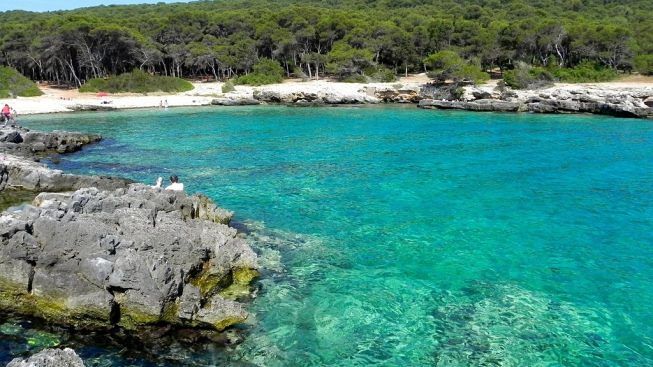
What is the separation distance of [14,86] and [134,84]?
15.8 metres

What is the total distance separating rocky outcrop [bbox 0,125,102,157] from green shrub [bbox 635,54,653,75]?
73357 millimetres

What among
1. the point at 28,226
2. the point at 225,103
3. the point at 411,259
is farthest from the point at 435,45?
the point at 28,226

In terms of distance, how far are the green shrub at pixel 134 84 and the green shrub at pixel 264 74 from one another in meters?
10.6

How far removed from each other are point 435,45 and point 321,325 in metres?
84.5

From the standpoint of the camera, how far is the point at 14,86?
6881 cm

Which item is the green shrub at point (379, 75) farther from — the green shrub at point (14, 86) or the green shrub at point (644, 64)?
the green shrub at point (14, 86)

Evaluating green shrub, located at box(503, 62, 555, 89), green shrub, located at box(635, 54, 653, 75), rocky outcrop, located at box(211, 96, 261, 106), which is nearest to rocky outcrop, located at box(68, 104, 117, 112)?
rocky outcrop, located at box(211, 96, 261, 106)

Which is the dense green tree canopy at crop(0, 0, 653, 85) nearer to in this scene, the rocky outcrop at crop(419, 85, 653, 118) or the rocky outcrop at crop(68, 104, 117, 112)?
the rocky outcrop at crop(419, 85, 653, 118)

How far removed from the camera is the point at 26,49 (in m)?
86.6

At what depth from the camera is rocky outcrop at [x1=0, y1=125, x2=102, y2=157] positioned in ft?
122

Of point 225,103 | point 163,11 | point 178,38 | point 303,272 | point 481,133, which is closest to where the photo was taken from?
point 303,272

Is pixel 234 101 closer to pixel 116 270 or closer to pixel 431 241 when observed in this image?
pixel 431 241

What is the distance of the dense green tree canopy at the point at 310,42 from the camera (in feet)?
257

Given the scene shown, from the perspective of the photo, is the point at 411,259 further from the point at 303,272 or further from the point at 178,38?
the point at 178,38
